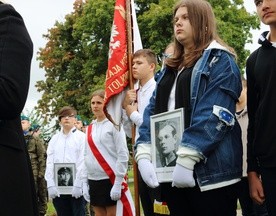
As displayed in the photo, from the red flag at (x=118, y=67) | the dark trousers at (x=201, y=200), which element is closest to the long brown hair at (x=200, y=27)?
the dark trousers at (x=201, y=200)

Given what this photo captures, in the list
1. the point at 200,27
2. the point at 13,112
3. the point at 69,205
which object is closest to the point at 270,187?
the point at 200,27

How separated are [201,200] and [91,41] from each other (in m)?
32.7

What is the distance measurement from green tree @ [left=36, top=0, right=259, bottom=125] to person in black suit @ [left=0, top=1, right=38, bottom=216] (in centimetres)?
2662

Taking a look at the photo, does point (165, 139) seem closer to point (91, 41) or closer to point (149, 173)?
point (149, 173)

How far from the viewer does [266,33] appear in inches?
143

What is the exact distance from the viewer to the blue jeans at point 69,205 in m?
8.55

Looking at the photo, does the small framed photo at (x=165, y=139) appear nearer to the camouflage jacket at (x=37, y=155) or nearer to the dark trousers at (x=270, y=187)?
the dark trousers at (x=270, y=187)

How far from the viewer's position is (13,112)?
2.55 m

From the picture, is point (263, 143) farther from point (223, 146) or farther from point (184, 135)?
point (184, 135)

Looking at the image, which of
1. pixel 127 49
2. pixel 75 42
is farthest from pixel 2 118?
pixel 75 42

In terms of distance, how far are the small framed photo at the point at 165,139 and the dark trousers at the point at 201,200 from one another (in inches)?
4.5

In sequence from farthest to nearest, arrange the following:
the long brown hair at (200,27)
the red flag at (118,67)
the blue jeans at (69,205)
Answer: the blue jeans at (69,205), the red flag at (118,67), the long brown hair at (200,27)

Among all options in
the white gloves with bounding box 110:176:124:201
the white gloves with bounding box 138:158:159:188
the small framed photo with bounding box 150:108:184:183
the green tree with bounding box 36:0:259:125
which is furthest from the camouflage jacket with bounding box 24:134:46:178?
the green tree with bounding box 36:0:259:125

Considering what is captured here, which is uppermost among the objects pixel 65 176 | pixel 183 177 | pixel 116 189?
pixel 65 176
